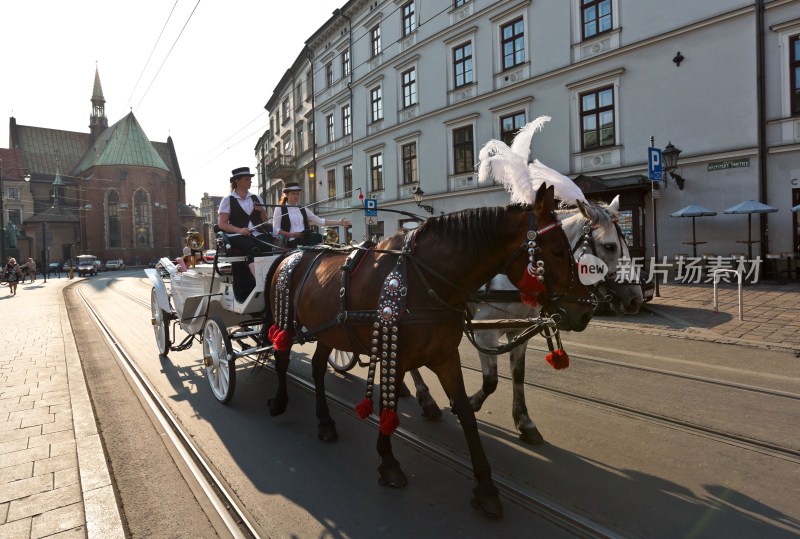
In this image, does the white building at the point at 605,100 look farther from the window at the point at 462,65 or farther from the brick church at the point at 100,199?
the brick church at the point at 100,199

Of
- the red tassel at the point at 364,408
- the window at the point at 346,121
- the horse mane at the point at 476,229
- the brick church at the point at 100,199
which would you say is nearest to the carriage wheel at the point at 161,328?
the red tassel at the point at 364,408

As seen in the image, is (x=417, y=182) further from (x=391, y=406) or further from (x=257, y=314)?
(x=391, y=406)

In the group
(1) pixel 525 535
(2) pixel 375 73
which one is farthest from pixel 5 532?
(2) pixel 375 73

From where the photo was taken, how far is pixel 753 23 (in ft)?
43.2

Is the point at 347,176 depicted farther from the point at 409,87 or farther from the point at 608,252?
the point at 608,252

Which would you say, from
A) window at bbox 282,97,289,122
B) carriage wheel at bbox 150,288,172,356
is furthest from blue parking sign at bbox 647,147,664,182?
window at bbox 282,97,289,122

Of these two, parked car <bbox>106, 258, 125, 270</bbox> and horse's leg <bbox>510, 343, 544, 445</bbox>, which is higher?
parked car <bbox>106, 258, 125, 270</bbox>

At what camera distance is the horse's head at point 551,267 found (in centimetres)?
281

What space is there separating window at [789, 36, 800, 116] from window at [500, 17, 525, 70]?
864cm

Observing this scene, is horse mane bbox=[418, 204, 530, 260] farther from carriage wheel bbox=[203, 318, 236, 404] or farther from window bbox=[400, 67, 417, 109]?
window bbox=[400, 67, 417, 109]

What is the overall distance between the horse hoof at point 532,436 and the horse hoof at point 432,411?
861 millimetres

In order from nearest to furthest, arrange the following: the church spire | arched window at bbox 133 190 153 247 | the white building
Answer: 1. the white building
2. arched window at bbox 133 190 153 247
3. the church spire

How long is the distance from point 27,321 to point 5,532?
11.1 metres

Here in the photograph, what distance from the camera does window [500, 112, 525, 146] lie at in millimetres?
18625
